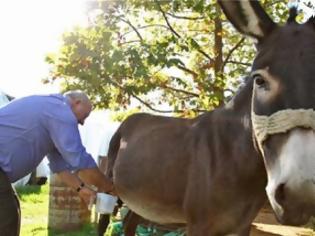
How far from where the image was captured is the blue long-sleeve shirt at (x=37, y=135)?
12.4ft

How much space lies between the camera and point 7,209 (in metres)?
3.86

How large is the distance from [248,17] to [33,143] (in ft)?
5.36

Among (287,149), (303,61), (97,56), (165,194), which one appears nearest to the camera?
(287,149)

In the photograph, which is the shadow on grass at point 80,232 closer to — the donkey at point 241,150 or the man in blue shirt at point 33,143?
the donkey at point 241,150

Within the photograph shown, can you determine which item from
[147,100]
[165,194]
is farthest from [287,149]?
[147,100]

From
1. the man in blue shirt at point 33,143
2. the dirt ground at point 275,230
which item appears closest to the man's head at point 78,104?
the man in blue shirt at point 33,143

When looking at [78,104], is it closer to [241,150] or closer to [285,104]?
[241,150]

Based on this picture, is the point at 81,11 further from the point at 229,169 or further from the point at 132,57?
the point at 229,169

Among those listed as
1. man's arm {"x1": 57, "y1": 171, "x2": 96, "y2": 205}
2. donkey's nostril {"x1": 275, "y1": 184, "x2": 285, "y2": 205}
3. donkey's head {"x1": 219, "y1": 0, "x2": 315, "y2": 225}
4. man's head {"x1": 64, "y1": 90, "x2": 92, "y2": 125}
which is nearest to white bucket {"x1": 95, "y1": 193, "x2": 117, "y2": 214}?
man's arm {"x1": 57, "y1": 171, "x2": 96, "y2": 205}

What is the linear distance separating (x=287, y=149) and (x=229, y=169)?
138 centimetres

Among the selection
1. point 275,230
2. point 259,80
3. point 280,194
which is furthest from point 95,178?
point 275,230

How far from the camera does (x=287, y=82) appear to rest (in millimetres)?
2816

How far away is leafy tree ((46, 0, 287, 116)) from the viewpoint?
8727 mm

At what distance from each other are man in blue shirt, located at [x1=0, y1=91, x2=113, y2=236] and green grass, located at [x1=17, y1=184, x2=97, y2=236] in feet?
16.0
